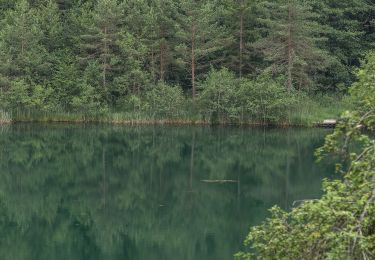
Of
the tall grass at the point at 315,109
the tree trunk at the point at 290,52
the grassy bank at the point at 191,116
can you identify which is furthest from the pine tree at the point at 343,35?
the tree trunk at the point at 290,52

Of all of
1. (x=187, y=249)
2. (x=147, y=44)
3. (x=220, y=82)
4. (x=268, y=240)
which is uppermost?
(x=147, y=44)

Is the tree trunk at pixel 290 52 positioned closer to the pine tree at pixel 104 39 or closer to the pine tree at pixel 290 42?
the pine tree at pixel 290 42

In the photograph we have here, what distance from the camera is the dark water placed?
1545cm

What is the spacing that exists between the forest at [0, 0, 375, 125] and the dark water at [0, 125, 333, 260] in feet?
19.9

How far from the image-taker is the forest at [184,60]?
43562mm

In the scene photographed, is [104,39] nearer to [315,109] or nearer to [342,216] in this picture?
[315,109]

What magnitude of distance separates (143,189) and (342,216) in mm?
17723

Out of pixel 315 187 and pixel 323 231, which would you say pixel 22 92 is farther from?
pixel 323 231

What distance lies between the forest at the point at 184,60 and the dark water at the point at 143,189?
238 inches

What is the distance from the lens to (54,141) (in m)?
34.3

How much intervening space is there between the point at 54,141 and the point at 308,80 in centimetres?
2011

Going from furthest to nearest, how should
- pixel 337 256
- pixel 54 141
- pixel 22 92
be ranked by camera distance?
pixel 22 92 → pixel 54 141 → pixel 337 256

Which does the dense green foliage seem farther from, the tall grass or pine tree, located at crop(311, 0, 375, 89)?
pine tree, located at crop(311, 0, 375, 89)

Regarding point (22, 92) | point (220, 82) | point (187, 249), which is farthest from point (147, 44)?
point (187, 249)
